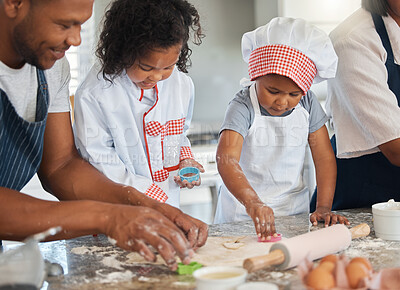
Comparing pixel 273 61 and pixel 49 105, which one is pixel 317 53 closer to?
pixel 273 61

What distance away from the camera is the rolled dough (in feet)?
3.66

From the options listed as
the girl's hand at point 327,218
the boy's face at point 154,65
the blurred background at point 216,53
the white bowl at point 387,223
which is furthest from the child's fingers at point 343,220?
the blurred background at point 216,53

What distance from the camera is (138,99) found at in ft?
5.12

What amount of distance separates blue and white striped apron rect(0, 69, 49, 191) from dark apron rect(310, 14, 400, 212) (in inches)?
36.2

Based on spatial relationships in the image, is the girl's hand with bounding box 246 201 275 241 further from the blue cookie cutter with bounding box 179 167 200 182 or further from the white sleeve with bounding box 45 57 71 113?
the white sleeve with bounding box 45 57 71 113

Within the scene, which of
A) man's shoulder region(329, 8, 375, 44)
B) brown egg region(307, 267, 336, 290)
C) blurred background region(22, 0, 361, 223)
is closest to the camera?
brown egg region(307, 267, 336, 290)

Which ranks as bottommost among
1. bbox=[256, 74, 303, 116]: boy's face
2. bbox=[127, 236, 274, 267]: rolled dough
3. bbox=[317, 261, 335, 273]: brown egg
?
bbox=[127, 236, 274, 267]: rolled dough

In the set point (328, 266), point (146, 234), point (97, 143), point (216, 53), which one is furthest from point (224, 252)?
point (216, 53)

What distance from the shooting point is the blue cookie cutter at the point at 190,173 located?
155 cm

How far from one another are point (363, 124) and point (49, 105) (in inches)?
34.9

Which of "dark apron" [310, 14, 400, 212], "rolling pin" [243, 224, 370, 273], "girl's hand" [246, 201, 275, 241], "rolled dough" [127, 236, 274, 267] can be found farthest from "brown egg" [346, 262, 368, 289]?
"dark apron" [310, 14, 400, 212]

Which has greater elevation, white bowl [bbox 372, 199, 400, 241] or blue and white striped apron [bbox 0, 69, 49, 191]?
blue and white striped apron [bbox 0, 69, 49, 191]

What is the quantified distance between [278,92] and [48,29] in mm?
745

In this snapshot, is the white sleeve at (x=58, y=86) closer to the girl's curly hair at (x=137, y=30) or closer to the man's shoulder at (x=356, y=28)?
the girl's curly hair at (x=137, y=30)
